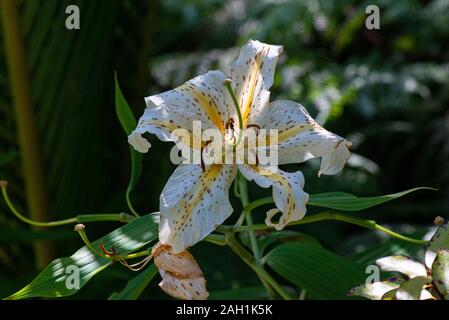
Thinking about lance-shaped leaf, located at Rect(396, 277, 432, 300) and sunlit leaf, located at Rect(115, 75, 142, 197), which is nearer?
lance-shaped leaf, located at Rect(396, 277, 432, 300)

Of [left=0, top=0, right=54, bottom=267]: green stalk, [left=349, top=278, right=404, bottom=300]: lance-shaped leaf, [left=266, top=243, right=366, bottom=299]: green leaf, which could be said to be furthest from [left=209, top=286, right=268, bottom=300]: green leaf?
[left=0, top=0, right=54, bottom=267]: green stalk

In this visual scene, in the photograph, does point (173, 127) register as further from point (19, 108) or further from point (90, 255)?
point (19, 108)

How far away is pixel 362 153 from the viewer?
1957 mm

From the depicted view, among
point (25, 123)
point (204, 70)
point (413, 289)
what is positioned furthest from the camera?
point (204, 70)

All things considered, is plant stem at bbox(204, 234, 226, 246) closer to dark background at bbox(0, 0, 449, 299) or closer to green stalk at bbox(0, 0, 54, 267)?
dark background at bbox(0, 0, 449, 299)

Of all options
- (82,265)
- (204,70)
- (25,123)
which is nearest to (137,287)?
(82,265)

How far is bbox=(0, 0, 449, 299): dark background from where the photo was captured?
2.74 ft

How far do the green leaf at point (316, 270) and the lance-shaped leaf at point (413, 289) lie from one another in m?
0.12

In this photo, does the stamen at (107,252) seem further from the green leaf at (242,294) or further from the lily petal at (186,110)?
the green leaf at (242,294)

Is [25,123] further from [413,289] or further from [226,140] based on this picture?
[413,289]

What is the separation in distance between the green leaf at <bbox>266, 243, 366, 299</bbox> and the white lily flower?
0.08 metres

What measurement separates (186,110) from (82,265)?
11 cm

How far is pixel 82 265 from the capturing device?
1.28 ft

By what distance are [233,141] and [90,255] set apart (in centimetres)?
11
